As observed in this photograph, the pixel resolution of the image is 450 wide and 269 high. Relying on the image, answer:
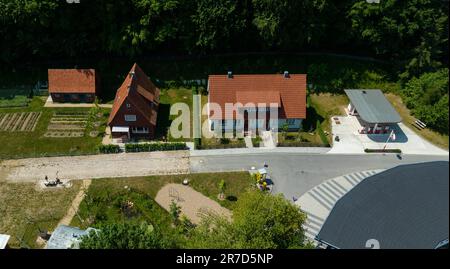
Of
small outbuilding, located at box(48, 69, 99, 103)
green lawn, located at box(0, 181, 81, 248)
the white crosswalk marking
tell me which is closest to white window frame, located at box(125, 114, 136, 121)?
small outbuilding, located at box(48, 69, 99, 103)

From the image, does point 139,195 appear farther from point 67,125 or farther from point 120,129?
point 67,125

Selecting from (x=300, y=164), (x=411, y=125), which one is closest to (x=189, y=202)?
(x=300, y=164)

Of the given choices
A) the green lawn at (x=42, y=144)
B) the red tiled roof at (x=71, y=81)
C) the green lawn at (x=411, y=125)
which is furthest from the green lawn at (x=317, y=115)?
the red tiled roof at (x=71, y=81)

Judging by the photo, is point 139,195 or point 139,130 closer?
point 139,195

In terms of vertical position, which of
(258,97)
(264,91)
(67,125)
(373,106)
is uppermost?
(264,91)

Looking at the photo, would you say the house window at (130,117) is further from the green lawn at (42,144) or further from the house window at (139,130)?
the green lawn at (42,144)

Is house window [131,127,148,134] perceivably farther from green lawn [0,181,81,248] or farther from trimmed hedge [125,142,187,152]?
green lawn [0,181,81,248]

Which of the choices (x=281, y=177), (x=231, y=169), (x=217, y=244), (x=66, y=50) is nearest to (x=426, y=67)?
(x=281, y=177)

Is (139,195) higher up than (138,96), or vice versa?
(138,96)
